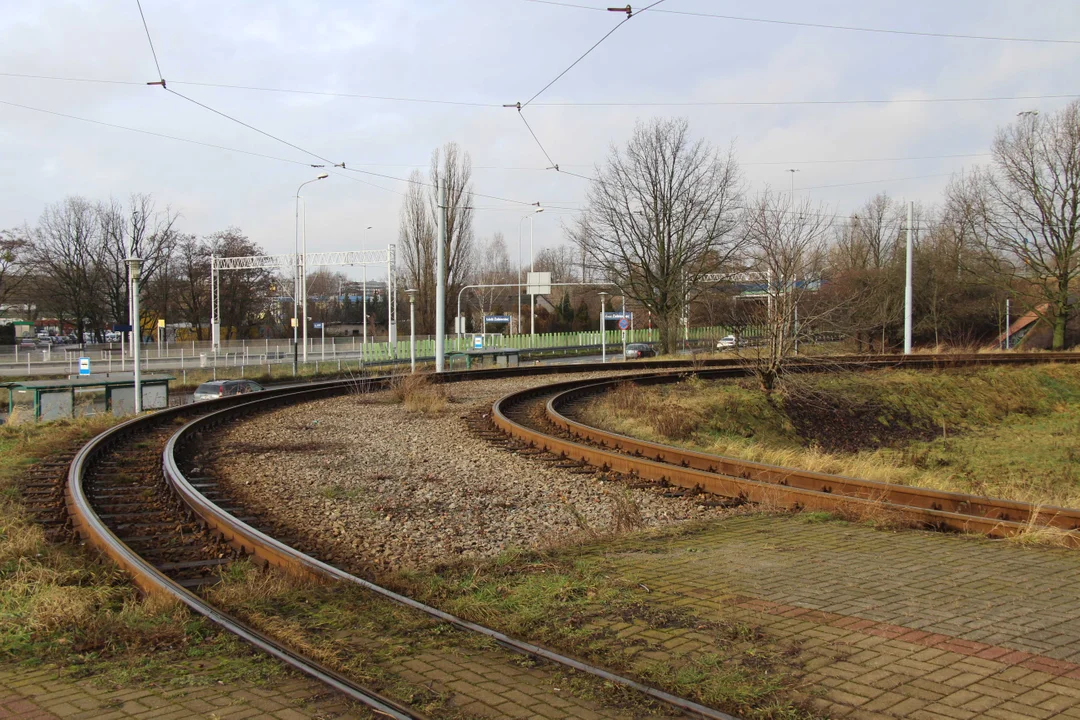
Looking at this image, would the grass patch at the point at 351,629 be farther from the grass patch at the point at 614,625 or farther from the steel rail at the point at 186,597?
the grass patch at the point at 614,625

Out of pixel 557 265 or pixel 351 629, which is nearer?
pixel 351 629

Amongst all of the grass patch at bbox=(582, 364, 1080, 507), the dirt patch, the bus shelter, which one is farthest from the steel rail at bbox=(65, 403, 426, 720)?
the dirt patch

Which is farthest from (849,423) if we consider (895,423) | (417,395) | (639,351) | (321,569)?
(639,351)

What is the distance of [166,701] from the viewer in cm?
396

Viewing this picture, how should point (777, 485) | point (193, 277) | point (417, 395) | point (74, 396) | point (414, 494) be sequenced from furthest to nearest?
→ point (193, 277) → point (74, 396) → point (417, 395) → point (414, 494) → point (777, 485)

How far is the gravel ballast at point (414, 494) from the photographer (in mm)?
7731

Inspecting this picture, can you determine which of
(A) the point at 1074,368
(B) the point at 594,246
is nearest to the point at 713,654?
(A) the point at 1074,368

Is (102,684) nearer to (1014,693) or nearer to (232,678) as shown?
(232,678)

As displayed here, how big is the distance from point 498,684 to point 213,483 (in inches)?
283

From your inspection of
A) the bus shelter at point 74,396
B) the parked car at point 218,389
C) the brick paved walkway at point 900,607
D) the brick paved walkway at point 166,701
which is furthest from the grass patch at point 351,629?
the parked car at point 218,389

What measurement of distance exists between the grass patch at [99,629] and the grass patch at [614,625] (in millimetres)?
1430

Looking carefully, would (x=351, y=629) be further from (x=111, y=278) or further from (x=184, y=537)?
(x=111, y=278)

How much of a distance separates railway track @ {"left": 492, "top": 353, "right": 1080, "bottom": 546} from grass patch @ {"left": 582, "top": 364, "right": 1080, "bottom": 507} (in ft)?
3.71

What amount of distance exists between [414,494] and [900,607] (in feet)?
19.6
